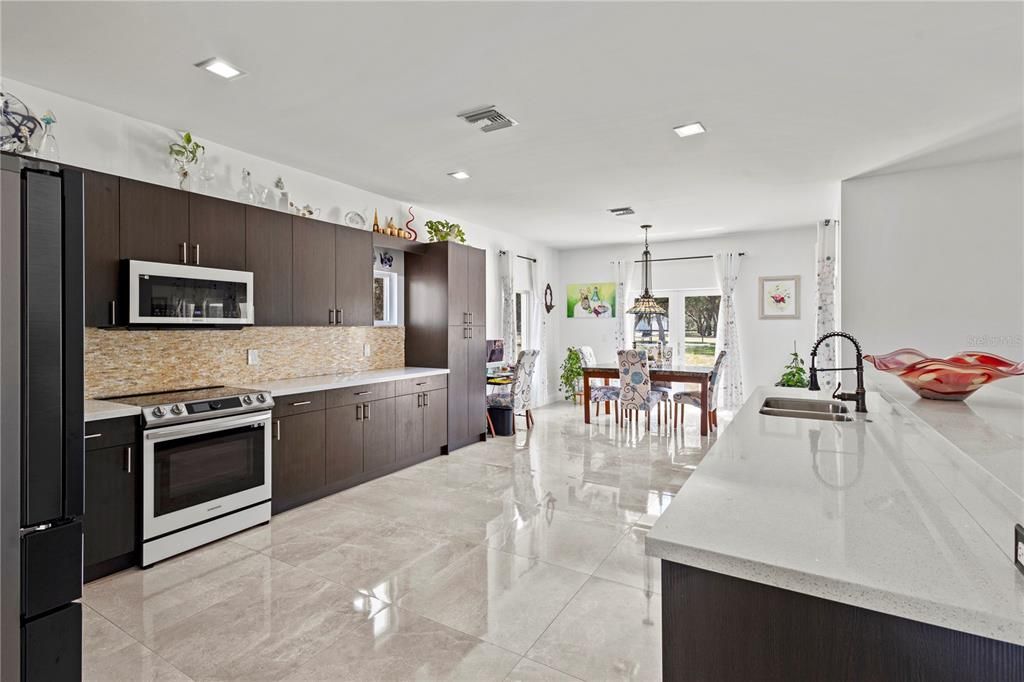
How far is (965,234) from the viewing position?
4039 mm

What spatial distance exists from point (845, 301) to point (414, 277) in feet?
13.5

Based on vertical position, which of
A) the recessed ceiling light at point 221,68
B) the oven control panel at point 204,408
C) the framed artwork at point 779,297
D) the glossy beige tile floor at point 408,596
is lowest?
the glossy beige tile floor at point 408,596

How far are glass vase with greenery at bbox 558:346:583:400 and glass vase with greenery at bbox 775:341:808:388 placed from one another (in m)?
2.94

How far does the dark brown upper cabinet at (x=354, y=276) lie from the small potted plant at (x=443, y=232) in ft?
3.14

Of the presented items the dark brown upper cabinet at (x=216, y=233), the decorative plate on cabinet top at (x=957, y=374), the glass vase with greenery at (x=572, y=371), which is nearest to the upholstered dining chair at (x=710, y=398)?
the glass vase with greenery at (x=572, y=371)

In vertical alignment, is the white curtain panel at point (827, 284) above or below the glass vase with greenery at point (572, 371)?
Answer: above

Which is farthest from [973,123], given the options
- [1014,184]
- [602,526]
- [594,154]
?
[602,526]

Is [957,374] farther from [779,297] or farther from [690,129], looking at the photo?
[779,297]

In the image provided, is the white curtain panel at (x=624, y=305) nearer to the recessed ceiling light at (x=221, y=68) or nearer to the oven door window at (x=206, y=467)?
the oven door window at (x=206, y=467)

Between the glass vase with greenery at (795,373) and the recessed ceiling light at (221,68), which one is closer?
the recessed ceiling light at (221,68)

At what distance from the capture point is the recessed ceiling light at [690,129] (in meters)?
3.40

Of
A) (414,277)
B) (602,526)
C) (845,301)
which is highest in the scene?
(414,277)

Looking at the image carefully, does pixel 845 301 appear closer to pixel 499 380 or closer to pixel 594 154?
pixel 594 154

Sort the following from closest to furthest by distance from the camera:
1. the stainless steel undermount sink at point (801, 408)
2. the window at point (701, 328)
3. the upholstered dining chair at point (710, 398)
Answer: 1. the stainless steel undermount sink at point (801, 408)
2. the upholstered dining chair at point (710, 398)
3. the window at point (701, 328)
